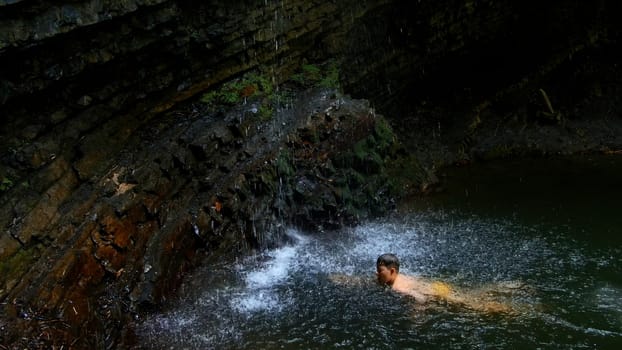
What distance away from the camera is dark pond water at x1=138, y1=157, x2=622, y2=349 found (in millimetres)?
4969

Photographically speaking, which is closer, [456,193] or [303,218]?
[303,218]

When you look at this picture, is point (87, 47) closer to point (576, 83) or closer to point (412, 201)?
point (412, 201)

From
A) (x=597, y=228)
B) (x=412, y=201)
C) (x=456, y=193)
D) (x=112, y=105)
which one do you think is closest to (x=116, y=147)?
(x=112, y=105)

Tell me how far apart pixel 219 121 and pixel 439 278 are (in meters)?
3.49

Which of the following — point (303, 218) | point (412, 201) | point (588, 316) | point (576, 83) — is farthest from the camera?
point (576, 83)

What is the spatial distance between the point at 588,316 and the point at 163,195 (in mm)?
4646

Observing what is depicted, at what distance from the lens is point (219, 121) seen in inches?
291

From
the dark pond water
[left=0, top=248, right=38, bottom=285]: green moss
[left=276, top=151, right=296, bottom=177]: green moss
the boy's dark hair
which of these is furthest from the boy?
[left=0, top=248, right=38, bottom=285]: green moss

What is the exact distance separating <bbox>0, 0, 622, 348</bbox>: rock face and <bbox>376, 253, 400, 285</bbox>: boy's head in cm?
186

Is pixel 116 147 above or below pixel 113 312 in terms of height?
above

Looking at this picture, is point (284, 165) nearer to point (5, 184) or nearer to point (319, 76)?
point (319, 76)

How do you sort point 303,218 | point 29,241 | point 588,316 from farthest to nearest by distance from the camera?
point 303,218 < point 29,241 < point 588,316

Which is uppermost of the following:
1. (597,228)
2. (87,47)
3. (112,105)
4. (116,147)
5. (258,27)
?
(258,27)

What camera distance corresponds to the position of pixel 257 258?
22.1 ft
